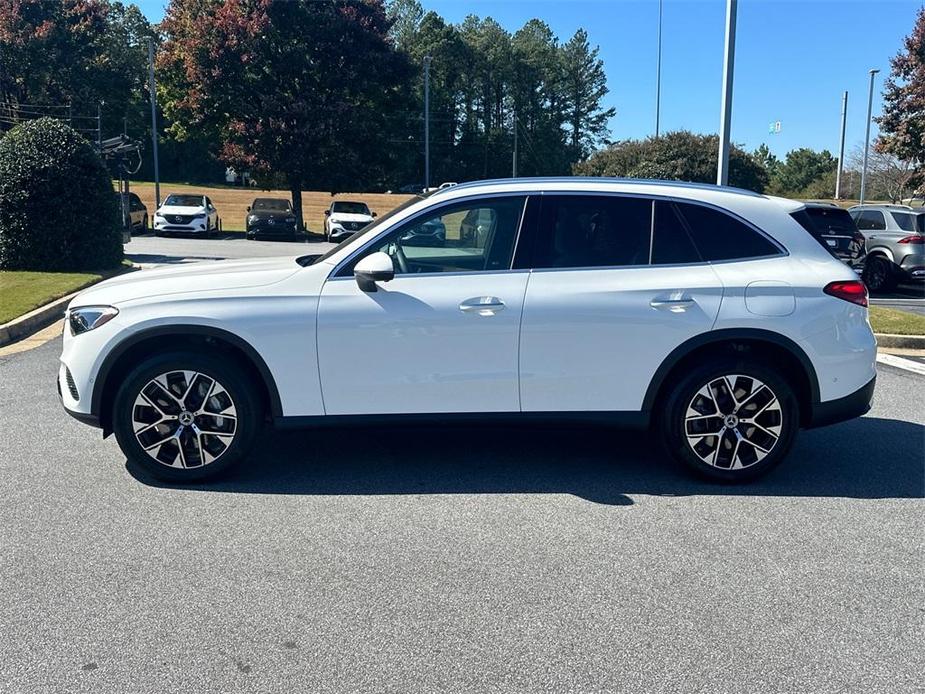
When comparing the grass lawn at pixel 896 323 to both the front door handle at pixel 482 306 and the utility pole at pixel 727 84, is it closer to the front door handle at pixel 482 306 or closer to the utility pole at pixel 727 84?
the utility pole at pixel 727 84

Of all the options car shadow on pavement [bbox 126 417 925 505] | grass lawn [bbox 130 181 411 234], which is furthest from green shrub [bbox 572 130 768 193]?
car shadow on pavement [bbox 126 417 925 505]

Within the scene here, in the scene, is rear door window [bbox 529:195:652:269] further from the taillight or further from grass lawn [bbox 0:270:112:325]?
grass lawn [bbox 0:270:112:325]

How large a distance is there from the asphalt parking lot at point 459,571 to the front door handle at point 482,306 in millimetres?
1064

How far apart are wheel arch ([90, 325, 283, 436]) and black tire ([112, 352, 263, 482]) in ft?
0.28

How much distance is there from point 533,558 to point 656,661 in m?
0.98

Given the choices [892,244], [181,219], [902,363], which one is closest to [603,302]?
[902,363]

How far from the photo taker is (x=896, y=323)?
11.0m

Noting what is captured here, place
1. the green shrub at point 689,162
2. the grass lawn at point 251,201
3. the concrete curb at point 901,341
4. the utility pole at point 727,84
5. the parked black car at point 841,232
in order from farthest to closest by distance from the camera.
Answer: the grass lawn at point 251,201 → the green shrub at point 689,162 → the parked black car at point 841,232 → the utility pole at point 727,84 → the concrete curb at point 901,341

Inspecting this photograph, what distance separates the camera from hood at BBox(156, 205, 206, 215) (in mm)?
30141

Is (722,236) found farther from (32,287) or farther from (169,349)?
(32,287)

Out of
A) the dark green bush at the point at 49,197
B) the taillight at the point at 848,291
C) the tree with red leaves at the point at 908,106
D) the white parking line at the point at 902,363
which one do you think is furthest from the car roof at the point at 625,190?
the tree with red leaves at the point at 908,106

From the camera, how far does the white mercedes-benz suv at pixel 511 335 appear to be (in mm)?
4859

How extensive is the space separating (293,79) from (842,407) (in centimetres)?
Result: 3375

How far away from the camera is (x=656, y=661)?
3.19 meters
